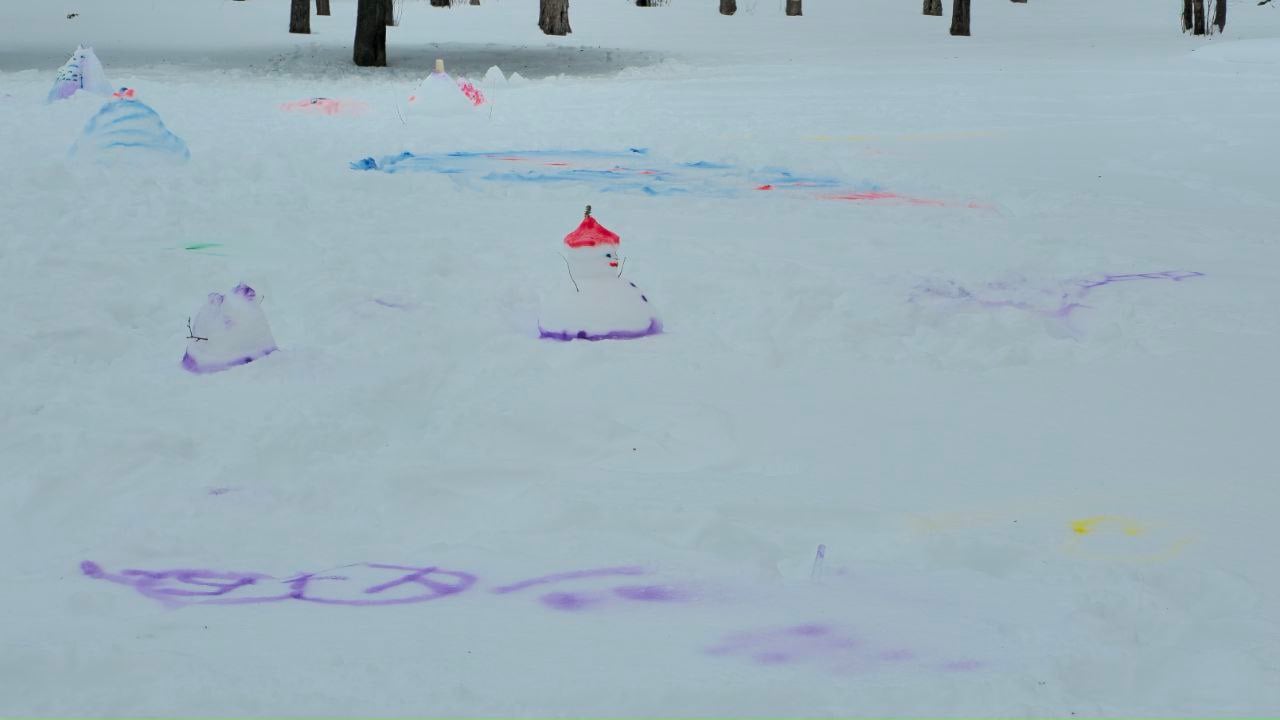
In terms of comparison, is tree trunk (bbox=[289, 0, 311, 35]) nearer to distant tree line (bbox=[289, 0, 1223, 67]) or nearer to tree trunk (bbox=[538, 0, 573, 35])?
distant tree line (bbox=[289, 0, 1223, 67])

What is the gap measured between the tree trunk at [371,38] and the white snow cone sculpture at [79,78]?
4.88 m

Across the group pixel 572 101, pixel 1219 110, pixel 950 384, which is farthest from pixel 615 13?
pixel 950 384

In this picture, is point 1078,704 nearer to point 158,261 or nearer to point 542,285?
point 542,285

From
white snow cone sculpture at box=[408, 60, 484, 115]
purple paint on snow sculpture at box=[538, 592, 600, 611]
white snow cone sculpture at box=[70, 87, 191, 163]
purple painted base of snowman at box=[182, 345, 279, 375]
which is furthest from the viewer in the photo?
white snow cone sculpture at box=[408, 60, 484, 115]

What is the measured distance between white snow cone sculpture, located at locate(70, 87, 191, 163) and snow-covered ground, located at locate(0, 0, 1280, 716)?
262mm

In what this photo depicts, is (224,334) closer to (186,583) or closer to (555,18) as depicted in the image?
(186,583)

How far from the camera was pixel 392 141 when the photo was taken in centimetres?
930

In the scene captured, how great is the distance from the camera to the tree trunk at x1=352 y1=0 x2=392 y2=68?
16172 millimetres

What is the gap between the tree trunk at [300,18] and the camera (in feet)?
66.3

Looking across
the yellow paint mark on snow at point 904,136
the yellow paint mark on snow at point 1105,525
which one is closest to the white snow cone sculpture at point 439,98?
the yellow paint mark on snow at point 904,136

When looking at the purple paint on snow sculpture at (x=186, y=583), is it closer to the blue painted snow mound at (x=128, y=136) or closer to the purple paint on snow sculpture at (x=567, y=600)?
the purple paint on snow sculpture at (x=567, y=600)

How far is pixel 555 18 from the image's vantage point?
69.1 feet

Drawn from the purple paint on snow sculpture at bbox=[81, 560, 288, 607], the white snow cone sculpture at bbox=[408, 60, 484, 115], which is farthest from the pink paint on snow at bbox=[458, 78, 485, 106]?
the purple paint on snow sculpture at bbox=[81, 560, 288, 607]

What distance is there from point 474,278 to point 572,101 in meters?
7.35
